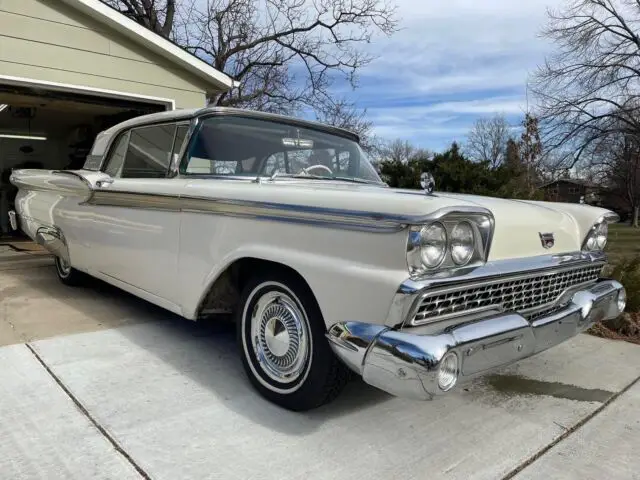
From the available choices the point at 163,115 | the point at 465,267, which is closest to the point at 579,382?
the point at 465,267

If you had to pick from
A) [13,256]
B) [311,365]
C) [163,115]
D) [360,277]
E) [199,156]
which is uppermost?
[163,115]

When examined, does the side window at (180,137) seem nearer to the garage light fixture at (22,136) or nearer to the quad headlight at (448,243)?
the quad headlight at (448,243)

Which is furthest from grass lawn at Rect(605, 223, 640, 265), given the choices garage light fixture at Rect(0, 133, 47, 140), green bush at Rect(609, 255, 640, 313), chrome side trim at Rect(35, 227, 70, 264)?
garage light fixture at Rect(0, 133, 47, 140)

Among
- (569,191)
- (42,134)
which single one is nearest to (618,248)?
(569,191)

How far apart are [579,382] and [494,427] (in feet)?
3.21

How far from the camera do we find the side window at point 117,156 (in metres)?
4.12

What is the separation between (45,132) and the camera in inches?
475

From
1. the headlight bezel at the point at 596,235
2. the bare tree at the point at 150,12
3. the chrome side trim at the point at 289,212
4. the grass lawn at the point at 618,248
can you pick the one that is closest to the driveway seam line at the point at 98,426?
the chrome side trim at the point at 289,212

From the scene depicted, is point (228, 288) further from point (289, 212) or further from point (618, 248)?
point (618, 248)

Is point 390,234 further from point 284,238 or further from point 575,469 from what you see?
point 575,469

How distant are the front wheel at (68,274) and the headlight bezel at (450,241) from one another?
12.9 ft

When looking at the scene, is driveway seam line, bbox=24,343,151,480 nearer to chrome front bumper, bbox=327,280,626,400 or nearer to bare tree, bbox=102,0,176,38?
chrome front bumper, bbox=327,280,626,400

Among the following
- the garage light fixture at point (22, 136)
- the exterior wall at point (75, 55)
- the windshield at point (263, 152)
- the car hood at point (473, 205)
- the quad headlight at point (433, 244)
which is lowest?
the quad headlight at point (433, 244)

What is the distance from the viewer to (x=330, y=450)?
2244 mm
